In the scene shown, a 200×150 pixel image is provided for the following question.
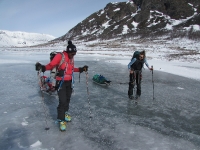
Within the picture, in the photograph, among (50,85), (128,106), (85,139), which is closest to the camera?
(85,139)

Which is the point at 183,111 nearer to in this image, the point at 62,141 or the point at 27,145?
the point at 62,141

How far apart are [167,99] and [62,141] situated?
203 inches

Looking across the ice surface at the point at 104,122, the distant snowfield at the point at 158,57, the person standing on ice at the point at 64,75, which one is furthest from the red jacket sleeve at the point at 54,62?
the distant snowfield at the point at 158,57

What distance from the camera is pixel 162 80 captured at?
11758 mm

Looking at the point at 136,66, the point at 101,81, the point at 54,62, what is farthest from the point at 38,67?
the point at 101,81

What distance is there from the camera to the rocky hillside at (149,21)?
270 ft

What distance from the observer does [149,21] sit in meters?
101

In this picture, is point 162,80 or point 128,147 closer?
point 128,147

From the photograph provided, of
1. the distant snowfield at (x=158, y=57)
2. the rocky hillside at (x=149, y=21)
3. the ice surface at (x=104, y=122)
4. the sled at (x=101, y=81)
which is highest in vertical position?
the rocky hillside at (x=149, y=21)

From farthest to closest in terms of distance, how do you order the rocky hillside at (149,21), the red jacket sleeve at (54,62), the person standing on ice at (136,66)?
1. the rocky hillside at (149,21)
2. the person standing on ice at (136,66)
3. the red jacket sleeve at (54,62)

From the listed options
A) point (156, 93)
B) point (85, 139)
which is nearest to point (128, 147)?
point (85, 139)

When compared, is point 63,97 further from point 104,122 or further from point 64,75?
point 104,122

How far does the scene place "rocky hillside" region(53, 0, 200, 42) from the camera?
82200mm

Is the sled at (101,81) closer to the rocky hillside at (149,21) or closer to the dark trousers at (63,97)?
the dark trousers at (63,97)
